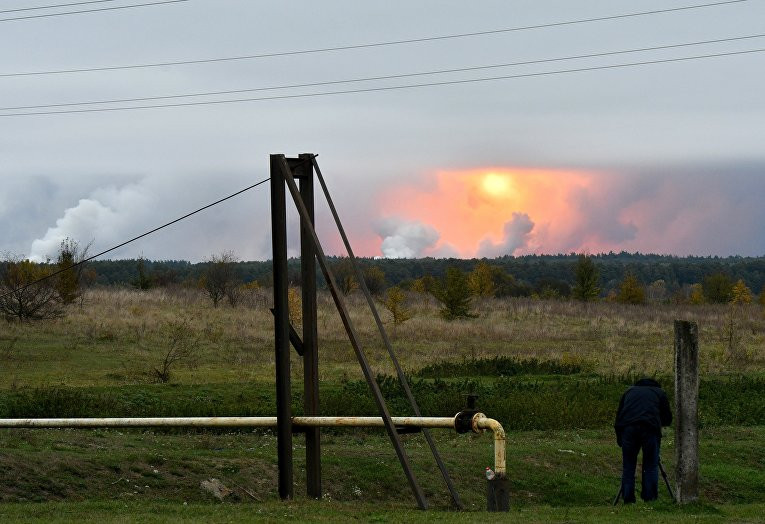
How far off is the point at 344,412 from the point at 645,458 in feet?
34.4

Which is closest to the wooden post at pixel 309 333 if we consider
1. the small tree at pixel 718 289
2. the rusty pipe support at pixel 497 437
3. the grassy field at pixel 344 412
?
the grassy field at pixel 344 412

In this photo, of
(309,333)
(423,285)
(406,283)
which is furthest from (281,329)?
(406,283)

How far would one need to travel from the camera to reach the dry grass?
32.1m

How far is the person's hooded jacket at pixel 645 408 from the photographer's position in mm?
12562

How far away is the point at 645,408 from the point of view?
1257 centimetres

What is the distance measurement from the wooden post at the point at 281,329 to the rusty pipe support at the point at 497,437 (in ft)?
7.29

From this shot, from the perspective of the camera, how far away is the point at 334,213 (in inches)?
523

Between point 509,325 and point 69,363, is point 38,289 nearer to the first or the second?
point 69,363

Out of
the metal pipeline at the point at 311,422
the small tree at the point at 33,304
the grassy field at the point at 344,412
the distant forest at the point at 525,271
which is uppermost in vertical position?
the distant forest at the point at 525,271

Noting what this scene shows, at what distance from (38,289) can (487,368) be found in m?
18.5

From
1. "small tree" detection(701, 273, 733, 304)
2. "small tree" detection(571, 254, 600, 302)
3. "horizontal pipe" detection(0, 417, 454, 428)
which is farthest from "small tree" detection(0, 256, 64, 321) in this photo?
"small tree" detection(701, 273, 733, 304)

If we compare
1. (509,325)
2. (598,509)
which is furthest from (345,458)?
(509,325)

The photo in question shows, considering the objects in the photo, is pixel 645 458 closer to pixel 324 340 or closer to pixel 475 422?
pixel 475 422

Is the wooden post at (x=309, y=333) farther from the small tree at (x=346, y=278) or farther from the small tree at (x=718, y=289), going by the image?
the small tree at (x=718, y=289)
